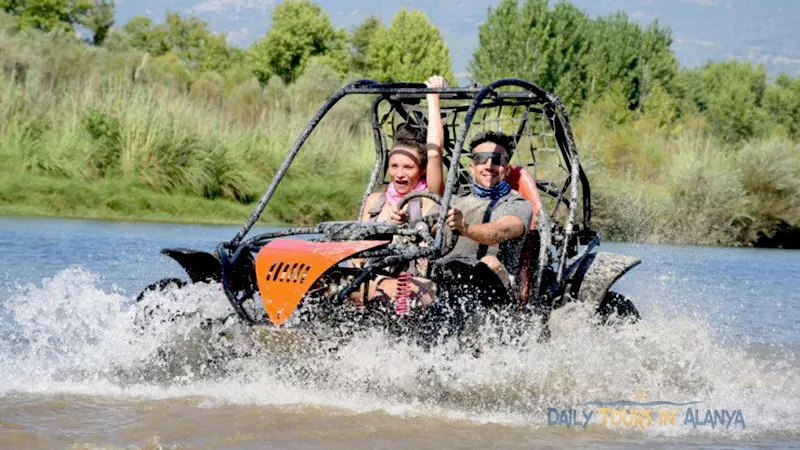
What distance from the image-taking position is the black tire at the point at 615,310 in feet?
25.9

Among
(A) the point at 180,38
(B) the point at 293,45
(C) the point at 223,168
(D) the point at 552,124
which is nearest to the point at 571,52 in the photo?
(B) the point at 293,45

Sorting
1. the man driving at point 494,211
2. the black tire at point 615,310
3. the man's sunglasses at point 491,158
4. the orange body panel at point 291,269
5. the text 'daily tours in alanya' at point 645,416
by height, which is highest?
the man's sunglasses at point 491,158

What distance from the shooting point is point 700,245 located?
76.6 ft

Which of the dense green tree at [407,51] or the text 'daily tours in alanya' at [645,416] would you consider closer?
the text 'daily tours in alanya' at [645,416]

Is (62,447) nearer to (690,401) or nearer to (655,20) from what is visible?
(690,401)

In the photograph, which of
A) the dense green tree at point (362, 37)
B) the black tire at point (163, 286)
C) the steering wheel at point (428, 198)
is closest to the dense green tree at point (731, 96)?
the dense green tree at point (362, 37)

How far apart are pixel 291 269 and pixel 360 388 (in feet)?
2.86

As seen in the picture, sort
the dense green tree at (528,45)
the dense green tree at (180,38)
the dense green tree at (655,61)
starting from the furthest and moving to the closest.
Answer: the dense green tree at (655,61) < the dense green tree at (180,38) < the dense green tree at (528,45)

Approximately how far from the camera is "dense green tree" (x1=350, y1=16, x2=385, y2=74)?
71262mm

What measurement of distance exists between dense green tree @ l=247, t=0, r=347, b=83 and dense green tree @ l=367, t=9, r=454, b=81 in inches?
83.2

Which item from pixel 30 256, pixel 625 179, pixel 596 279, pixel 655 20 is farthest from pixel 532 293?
pixel 655 20

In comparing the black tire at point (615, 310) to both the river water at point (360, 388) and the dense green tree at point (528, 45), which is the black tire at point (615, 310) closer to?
the river water at point (360, 388)

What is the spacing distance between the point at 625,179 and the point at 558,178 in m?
5.01

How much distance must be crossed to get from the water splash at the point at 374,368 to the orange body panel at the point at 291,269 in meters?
0.28
